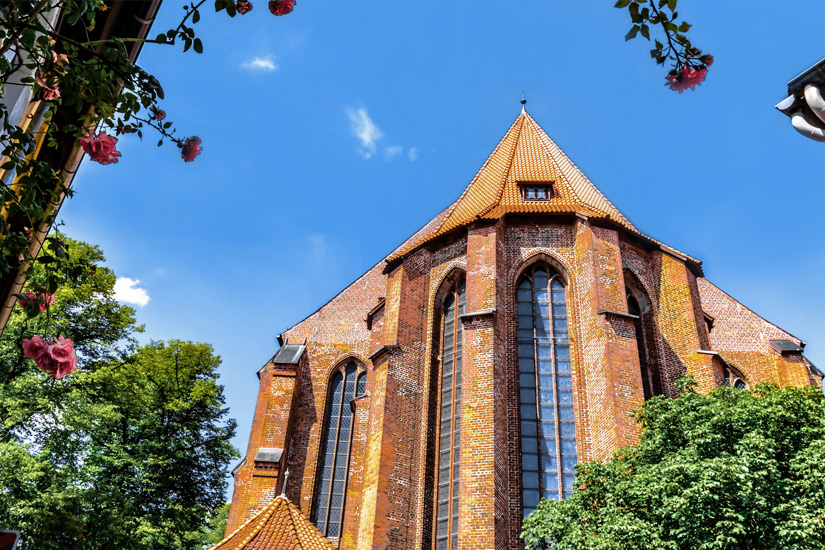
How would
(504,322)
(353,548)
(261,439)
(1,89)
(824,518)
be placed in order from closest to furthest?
(1,89), (824,518), (504,322), (353,548), (261,439)

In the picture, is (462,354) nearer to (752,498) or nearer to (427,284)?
(427,284)

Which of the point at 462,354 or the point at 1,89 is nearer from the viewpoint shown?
the point at 1,89

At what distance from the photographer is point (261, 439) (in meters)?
18.3

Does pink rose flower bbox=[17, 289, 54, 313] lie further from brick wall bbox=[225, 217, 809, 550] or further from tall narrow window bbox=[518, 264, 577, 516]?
tall narrow window bbox=[518, 264, 577, 516]

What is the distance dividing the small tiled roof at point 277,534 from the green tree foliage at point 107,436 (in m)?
5.96

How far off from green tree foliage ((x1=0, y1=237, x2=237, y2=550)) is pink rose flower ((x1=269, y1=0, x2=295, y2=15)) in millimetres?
12158

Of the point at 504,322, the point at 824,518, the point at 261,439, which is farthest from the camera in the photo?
the point at 261,439

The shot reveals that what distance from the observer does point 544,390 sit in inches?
575

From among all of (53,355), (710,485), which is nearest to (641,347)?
(710,485)

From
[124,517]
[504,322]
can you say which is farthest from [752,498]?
[124,517]

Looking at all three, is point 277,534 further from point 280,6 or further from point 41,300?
point 280,6

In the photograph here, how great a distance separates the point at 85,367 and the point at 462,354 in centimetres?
1099

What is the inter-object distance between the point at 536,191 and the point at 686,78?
14.6 metres

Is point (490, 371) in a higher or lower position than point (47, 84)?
higher
